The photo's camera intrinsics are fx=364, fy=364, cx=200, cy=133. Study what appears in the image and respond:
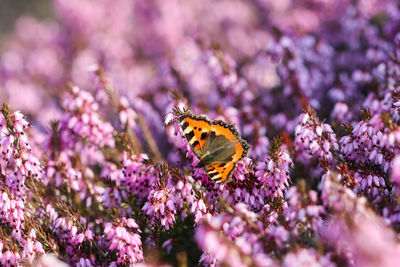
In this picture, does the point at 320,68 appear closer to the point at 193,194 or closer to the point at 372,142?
the point at 372,142

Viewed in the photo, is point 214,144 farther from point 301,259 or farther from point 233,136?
point 301,259

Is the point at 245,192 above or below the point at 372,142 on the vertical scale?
below

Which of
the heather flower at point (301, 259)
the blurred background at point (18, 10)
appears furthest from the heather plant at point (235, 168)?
the blurred background at point (18, 10)

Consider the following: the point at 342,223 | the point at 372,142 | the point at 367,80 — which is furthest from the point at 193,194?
the point at 367,80

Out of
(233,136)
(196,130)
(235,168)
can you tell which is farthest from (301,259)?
(196,130)

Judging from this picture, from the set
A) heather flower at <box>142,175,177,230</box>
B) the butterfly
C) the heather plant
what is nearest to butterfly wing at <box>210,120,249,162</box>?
the butterfly

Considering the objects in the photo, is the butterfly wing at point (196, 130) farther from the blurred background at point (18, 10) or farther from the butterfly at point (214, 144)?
the blurred background at point (18, 10)
